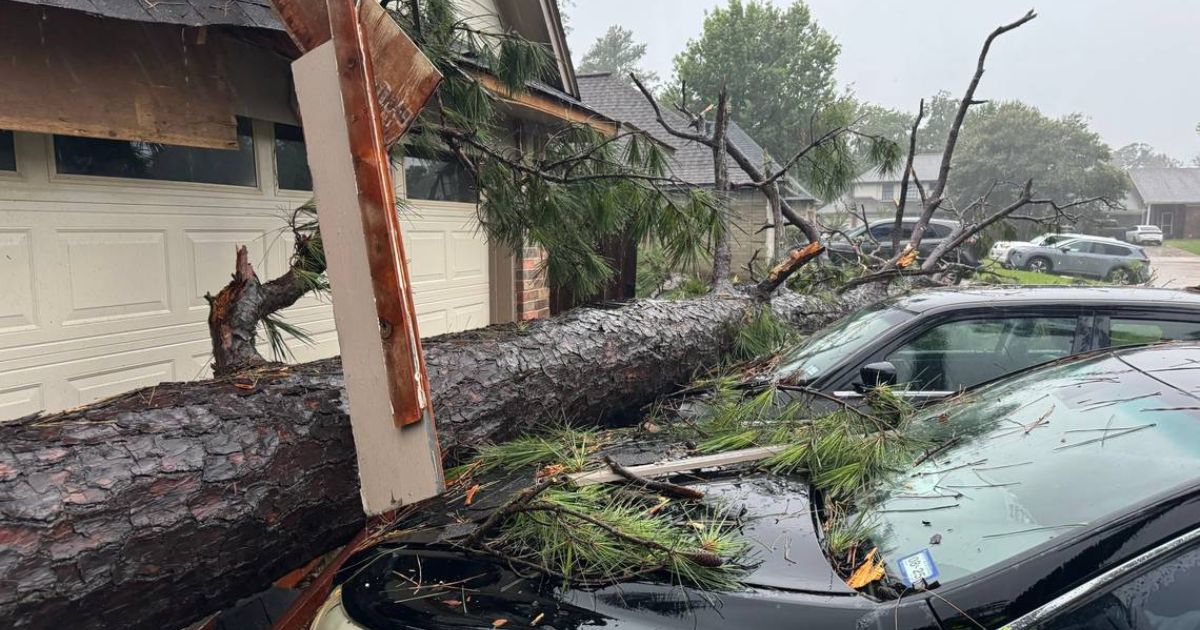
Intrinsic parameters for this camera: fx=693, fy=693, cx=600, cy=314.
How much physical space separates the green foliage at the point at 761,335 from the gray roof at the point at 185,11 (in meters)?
3.34

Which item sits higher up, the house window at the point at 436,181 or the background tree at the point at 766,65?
the background tree at the point at 766,65

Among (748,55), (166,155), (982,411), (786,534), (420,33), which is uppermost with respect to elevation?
(748,55)

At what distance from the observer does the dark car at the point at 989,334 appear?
137 inches

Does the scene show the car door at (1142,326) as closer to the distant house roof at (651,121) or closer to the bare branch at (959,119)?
the bare branch at (959,119)

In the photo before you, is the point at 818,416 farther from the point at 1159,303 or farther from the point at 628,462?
the point at 1159,303

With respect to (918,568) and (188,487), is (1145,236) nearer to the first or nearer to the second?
(918,568)

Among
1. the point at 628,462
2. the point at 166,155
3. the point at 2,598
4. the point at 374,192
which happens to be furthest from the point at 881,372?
the point at 166,155

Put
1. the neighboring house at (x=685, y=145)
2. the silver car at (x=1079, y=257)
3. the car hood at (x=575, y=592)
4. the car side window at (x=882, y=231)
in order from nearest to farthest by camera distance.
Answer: the car hood at (x=575, y=592) → the neighboring house at (x=685, y=145) → the car side window at (x=882, y=231) → the silver car at (x=1079, y=257)

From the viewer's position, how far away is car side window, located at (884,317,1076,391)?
3.57m

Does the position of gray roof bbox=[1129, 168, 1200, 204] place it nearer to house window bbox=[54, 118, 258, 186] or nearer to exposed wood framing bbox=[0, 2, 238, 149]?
house window bbox=[54, 118, 258, 186]

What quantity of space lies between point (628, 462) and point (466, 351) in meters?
0.98

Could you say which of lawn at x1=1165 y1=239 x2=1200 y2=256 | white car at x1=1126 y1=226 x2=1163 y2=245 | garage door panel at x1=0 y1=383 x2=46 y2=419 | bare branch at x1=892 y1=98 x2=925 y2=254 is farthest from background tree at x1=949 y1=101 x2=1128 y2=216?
garage door panel at x1=0 y1=383 x2=46 y2=419

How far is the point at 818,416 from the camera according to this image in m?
2.81

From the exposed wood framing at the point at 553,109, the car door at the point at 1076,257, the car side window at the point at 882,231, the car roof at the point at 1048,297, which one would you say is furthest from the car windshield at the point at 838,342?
the car door at the point at 1076,257
